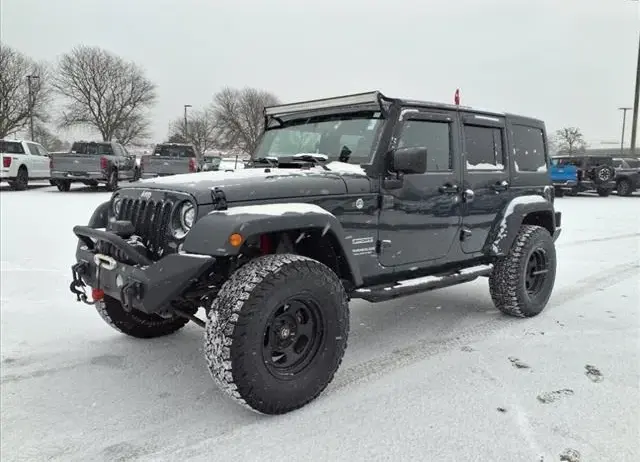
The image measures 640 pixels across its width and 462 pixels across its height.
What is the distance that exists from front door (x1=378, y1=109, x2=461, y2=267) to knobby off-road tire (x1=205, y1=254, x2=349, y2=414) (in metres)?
0.79

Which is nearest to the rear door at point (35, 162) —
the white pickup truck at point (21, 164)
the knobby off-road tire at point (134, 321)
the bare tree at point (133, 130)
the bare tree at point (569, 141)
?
the white pickup truck at point (21, 164)

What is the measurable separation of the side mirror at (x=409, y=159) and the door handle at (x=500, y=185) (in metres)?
1.32

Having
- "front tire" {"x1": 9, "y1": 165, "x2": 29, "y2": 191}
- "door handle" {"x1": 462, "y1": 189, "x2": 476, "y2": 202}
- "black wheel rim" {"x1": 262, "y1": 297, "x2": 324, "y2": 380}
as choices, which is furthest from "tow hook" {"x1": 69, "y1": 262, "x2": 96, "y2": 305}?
"front tire" {"x1": 9, "y1": 165, "x2": 29, "y2": 191}

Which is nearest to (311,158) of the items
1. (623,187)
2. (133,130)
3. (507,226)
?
(507,226)

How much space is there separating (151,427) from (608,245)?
330 inches

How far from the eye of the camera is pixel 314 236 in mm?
3314

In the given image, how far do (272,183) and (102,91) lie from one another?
50.6 metres

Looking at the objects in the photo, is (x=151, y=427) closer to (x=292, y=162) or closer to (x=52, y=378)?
(x=52, y=378)

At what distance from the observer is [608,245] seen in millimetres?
8805

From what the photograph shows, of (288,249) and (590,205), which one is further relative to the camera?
(590,205)

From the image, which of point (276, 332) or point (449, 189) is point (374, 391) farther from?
point (449, 189)

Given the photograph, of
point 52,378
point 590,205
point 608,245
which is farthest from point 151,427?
point 590,205

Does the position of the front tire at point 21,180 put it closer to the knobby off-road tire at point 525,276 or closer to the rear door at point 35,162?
the rear door at point 35,162

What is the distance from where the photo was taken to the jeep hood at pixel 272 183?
302 centimetres
